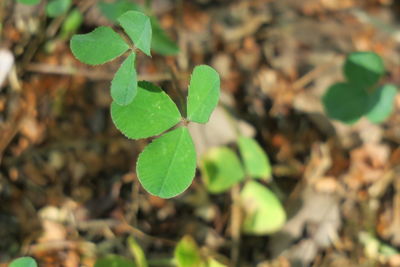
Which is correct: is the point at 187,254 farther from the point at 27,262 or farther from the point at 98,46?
the point at 98,46

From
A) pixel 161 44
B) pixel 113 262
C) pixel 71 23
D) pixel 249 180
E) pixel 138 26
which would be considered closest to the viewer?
pixel 138 26

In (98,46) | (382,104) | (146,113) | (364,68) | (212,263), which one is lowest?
(212,263)

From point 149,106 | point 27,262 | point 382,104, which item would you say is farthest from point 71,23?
point 382,104

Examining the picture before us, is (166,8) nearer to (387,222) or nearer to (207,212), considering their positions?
(207,212)

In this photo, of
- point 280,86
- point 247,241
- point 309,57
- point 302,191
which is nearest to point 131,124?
point 247,241

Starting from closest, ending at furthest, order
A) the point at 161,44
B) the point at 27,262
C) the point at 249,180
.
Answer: the point at 27,262 < the point at 161,44 < the point at 249,180

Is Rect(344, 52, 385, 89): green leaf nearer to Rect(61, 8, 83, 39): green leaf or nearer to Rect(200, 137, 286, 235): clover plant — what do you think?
Rect(200, 137, 286, 235): clover plant

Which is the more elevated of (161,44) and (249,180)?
(161,44)
